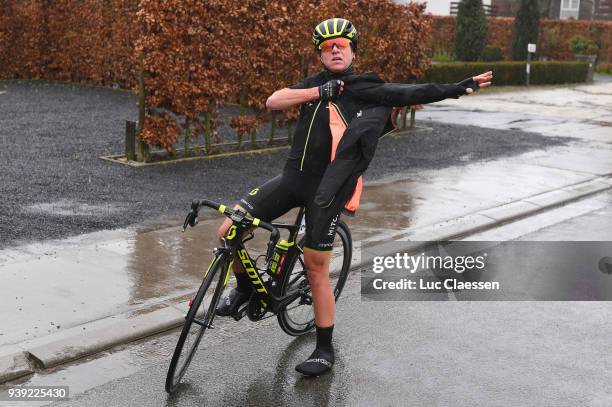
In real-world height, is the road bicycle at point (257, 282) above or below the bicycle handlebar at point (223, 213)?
below

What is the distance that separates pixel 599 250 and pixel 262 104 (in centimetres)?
602

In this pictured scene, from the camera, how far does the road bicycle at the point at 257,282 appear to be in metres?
4.93

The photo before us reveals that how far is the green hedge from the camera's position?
85.4 feet

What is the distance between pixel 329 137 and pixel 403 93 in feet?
1.65

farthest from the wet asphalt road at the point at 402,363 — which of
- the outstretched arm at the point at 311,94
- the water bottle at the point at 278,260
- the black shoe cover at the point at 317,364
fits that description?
the outstretched arm at the point at 311,94

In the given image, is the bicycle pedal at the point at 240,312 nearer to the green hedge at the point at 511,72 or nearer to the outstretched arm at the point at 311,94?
the outstretched arm at the point at 311,94

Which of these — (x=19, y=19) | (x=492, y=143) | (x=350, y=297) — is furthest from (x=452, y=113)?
(x=350, y=297)

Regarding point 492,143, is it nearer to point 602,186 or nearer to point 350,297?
point 602,186

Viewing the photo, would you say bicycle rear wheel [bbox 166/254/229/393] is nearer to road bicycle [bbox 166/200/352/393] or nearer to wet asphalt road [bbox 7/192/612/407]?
road bicycle [bbox 166/200/352/393]

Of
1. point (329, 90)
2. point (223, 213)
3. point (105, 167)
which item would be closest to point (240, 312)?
point (223, 213)

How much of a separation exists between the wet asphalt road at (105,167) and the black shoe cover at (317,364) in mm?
3458

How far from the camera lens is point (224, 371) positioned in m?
5.30

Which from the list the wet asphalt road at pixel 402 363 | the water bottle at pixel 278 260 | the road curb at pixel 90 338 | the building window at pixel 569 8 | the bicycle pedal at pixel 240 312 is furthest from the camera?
the building window at pixel 569 8

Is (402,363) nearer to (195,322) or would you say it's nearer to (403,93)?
(195,322)
